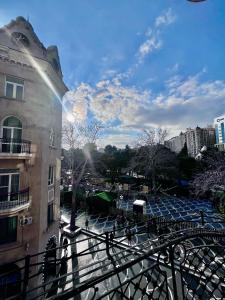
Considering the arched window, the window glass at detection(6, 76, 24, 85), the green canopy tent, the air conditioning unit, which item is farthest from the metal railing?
the green canopy tent

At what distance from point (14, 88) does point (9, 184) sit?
5395mm

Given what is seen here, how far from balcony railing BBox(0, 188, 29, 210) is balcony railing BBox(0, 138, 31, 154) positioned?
2.19 metres

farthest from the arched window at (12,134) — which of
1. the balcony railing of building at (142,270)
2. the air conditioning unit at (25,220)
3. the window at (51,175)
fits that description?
the balcony railing of building at (142,270)

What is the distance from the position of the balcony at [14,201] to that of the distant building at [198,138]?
239 feet

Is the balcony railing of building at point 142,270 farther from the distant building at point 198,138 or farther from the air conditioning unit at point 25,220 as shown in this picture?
the distant building at point 198,138

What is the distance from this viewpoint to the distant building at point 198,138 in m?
78.7

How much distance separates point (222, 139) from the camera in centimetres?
Result: 6188

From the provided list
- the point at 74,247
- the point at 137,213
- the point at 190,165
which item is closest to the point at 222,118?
the point at 190,165

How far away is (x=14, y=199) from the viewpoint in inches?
383

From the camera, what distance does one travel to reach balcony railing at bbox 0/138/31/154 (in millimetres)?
9944

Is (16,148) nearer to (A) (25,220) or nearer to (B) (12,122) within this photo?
(B) (12,122)

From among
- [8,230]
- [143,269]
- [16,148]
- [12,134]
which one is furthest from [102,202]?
[143,269]

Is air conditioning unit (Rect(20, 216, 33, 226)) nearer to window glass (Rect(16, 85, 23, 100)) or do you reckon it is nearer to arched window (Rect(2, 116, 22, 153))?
arched window (Rect(2, 116, 22, 153))

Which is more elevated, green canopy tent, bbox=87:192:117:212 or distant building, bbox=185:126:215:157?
distant building, bbox=185:126:215:157
